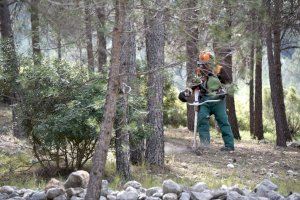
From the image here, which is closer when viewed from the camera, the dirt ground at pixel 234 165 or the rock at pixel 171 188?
the rock at pixel 171 188

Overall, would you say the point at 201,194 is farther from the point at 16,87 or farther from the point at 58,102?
the point at 16,87

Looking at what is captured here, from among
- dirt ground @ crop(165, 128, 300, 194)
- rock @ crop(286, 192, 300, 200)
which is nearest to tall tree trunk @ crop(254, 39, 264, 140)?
dirt ground @ crop(165, 128, 300, 194)

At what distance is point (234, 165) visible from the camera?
8.85 metres

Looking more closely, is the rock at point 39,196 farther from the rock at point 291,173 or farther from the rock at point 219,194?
the rock at point 291,173

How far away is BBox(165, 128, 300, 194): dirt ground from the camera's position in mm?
7305

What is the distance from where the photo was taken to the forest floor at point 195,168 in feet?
22.5

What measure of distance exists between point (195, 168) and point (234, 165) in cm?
95

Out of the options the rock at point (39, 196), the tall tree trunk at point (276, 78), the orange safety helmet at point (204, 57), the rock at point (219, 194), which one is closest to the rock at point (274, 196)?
the rock at point (219, 194)

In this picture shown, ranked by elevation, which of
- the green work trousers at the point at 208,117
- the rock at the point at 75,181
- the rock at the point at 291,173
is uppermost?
the green work trousers at the point at 208,117

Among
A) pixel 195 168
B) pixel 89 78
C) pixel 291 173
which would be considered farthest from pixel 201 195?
pixel 291 173

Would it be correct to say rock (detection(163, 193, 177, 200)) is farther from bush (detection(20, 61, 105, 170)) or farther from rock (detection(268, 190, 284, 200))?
Result: bush (detection(20, 61, 105, 170))

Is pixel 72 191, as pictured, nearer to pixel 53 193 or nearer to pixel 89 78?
pixel 53 193

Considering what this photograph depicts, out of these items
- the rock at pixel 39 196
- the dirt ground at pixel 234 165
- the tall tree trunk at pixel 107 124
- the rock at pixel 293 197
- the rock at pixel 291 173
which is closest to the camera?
the tall tree trunk at pixel 107 124

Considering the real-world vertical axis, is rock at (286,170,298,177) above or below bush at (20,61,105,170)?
below
